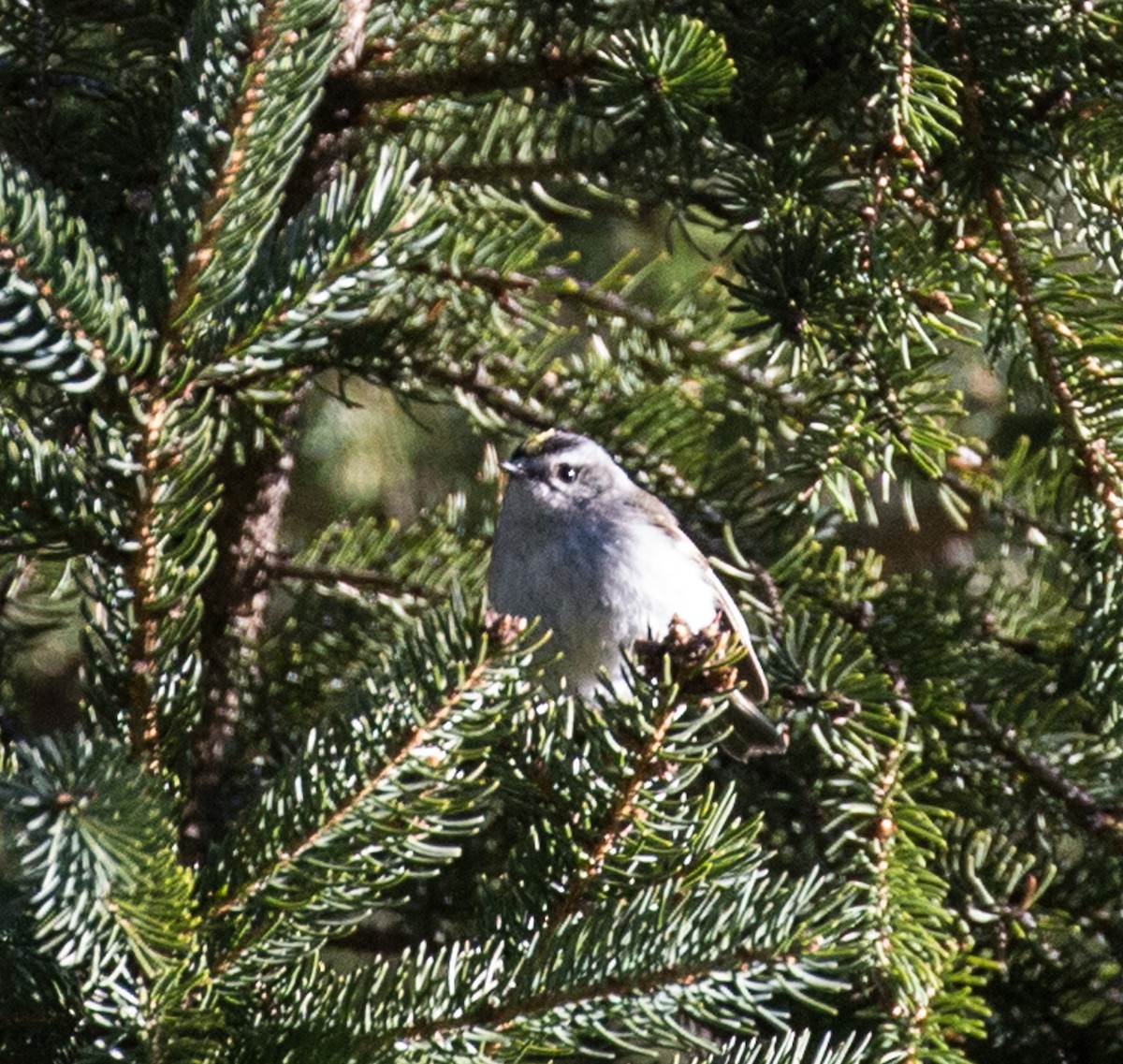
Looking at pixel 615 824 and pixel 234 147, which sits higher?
pixel 234 147

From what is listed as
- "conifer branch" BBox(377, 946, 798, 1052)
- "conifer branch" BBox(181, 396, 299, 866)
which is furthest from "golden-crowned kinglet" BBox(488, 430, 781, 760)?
"conifer branch" BBox(377, 946, 798, 1052)

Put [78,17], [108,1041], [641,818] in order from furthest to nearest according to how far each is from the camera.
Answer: [78,17] → [641,818] → [108,1041]

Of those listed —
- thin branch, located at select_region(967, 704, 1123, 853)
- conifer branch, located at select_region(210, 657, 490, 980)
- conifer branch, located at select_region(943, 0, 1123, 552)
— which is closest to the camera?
conifer branch, located at select_region(210, 657, 490, 980)

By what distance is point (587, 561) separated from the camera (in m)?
2.82

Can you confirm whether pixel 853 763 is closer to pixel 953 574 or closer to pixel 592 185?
pixel 953 574

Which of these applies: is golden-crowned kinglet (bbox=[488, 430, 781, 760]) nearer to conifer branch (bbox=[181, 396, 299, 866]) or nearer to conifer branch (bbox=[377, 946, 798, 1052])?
conifer branch (bbox=[181, 396, 299, 866])

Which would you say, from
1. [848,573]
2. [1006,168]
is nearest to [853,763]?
[848,573]

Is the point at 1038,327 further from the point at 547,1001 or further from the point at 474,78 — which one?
the point at 547,1001

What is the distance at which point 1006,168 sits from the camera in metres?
1.88

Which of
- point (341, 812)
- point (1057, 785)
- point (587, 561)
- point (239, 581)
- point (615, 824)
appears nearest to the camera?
point (341, 812)

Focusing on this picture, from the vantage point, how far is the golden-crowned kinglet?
8.83ft

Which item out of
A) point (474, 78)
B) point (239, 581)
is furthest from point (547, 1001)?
point (474, 78)

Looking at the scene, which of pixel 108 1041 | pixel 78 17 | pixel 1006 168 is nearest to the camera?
pixel 108 1041

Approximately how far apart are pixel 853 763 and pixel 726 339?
0.85 metres
